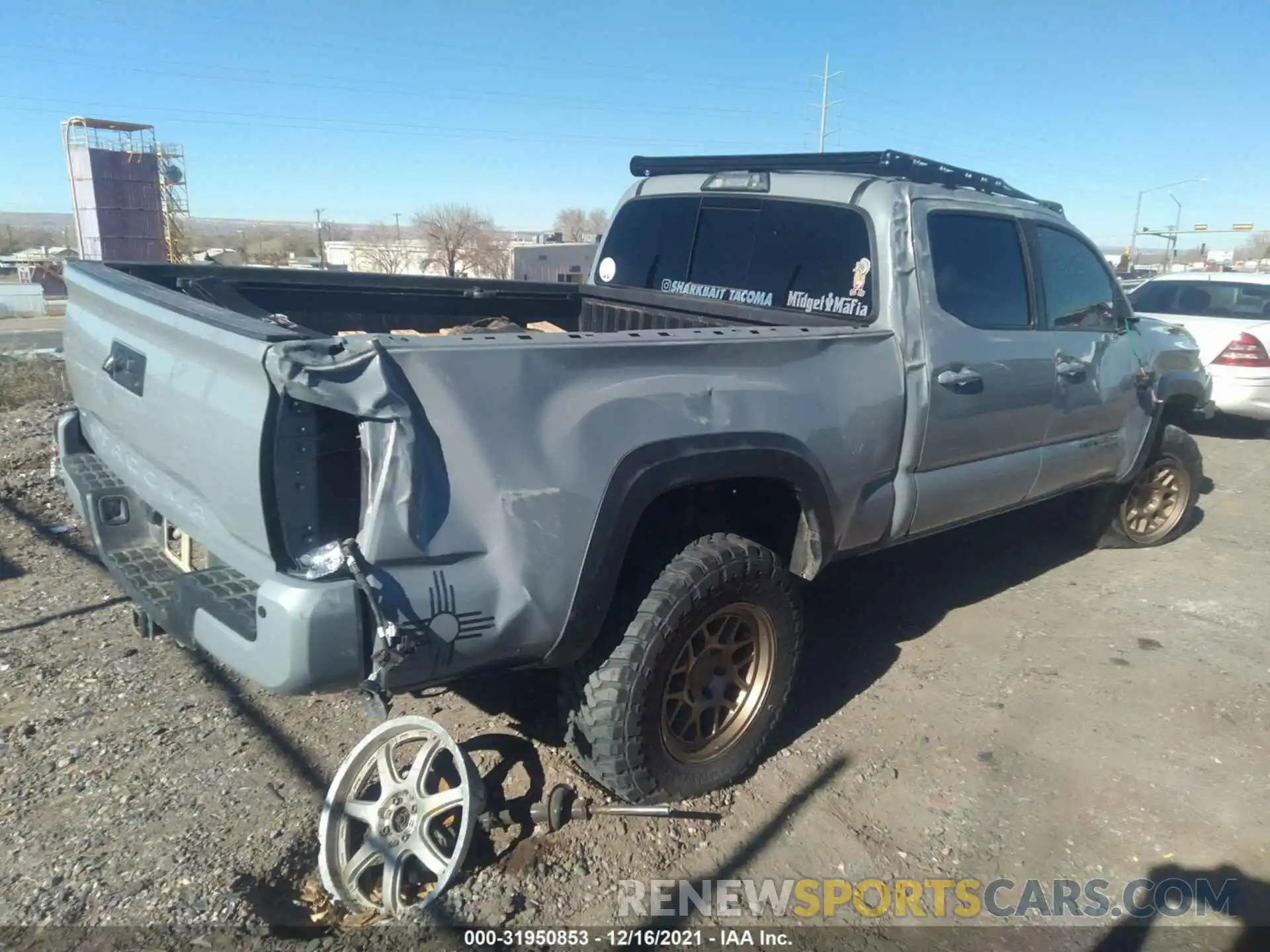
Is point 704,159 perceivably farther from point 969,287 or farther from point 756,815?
point 756,815

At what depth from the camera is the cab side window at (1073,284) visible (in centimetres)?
430

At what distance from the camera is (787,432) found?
300 cm

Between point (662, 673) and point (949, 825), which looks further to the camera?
point (949, 825)

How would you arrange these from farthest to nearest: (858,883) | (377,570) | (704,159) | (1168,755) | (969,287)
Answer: (704,159) < (969,287) < (1168,755) < (858,883) < (377,570)

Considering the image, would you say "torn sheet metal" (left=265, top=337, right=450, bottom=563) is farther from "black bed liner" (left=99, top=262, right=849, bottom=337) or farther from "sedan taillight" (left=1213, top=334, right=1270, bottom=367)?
"sedan taillight" (left=1213, top=334, right=1270, bottom=367)

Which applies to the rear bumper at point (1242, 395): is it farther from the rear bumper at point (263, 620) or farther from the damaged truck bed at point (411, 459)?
the rear bumper at point (263, 620)

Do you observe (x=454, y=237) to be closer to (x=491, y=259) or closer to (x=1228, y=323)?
(x=491, y=259)

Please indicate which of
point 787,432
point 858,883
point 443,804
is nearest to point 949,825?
point 858,883

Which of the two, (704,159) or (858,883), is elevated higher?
(704,159)

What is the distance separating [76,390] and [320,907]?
207 cm

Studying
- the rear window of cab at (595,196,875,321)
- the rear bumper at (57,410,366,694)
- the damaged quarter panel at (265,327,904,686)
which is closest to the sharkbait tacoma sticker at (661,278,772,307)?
the rear window of cab at (595,196,875,321)

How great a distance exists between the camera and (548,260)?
17531 mm

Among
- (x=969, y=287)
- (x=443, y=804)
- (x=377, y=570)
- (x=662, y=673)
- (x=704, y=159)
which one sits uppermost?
(x=704, y=159)

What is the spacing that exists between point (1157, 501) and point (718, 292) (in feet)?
11.9
